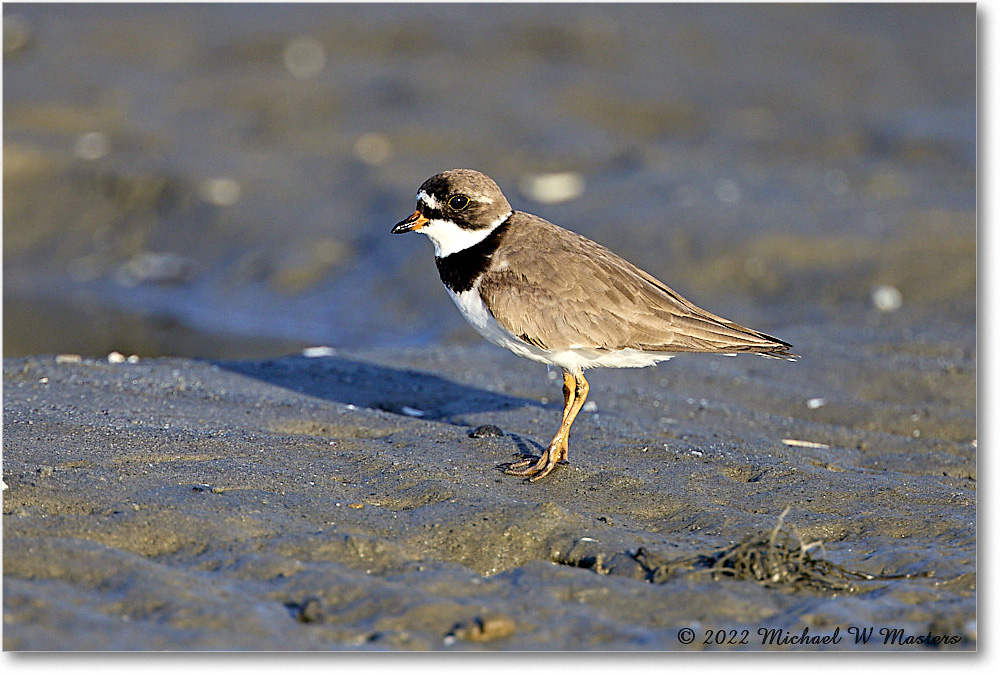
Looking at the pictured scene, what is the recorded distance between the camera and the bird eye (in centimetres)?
606

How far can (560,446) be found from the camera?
5.65 m

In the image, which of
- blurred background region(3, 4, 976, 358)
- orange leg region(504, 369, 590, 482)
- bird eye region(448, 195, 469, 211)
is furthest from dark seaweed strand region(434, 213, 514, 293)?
blurred background region(3, 4, 976, 358)

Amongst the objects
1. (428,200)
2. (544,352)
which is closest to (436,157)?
(428,200)

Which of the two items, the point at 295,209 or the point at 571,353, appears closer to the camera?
the point at 571,353

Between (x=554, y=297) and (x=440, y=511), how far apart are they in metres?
1.62

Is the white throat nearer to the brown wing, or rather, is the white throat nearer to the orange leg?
the brown wing

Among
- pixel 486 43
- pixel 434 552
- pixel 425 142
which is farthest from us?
pixel 486 43

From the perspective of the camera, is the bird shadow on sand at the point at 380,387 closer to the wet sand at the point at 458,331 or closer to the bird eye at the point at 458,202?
the wet sand at the point at 458,331

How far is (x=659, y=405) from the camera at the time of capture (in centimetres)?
739

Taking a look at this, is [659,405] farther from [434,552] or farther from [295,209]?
[295,209]

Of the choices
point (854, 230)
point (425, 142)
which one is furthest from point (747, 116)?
point (425, 142)

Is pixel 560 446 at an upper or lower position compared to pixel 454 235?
lower

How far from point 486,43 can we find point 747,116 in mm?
3967

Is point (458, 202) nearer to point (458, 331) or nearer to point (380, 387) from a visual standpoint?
point (380, 387)
